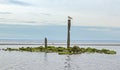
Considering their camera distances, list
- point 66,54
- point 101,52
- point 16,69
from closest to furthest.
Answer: point 16,69 < point 66,54 < point 101,52

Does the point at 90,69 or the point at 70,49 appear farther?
the point at 70,49

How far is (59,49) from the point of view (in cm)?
7406

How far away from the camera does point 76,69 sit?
134 ft

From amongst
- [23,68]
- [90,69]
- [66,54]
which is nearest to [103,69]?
[90,69]

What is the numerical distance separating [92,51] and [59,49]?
7.66 meters

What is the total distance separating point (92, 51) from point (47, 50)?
10.5 metres

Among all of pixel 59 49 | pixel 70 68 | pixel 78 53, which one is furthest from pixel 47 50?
pixel 70 68

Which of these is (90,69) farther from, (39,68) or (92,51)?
(92,51)

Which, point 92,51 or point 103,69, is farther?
point 92,51

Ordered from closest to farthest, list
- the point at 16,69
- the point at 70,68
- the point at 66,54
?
1. the point at 16,69
2. the point at 70,68
3. the point at 66,54

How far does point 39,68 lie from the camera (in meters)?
40.8

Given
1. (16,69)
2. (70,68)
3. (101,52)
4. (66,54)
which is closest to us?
(16,69)

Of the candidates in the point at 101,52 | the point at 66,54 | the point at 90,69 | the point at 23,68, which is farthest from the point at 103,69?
the point at 101,52

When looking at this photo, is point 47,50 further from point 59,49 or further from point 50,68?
point 50,68
